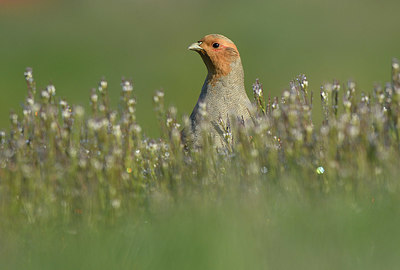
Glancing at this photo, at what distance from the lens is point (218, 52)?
6.74 m

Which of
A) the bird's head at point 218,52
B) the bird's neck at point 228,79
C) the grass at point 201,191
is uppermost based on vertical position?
the bird's head at point 218,52

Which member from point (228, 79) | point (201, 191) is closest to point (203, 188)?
point (201, 191)

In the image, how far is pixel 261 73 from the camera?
68.5ft

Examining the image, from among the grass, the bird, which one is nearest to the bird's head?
the bird

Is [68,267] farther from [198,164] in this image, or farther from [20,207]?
[198,164]

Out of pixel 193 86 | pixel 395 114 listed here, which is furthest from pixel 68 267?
pixel 193 86

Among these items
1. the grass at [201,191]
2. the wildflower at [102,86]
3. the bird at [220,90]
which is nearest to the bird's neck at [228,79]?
the bird at [220,90]

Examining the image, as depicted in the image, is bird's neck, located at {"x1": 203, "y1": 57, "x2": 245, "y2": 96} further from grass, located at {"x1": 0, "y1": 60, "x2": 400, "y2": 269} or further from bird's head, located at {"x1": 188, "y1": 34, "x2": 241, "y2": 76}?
grass, located at {"x1": 0, "y1": 60, "x2": 400, "y2": 269}

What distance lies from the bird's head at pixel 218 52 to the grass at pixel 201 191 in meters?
0.99

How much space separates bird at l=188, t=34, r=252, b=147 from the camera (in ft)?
21.0

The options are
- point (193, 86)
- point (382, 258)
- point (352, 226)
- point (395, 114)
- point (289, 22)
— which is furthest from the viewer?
point (289, 22)

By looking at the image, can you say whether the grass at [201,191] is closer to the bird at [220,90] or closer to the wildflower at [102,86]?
the wildflower at [102,86]

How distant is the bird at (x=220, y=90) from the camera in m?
6.41

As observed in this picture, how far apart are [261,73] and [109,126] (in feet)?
51.4
